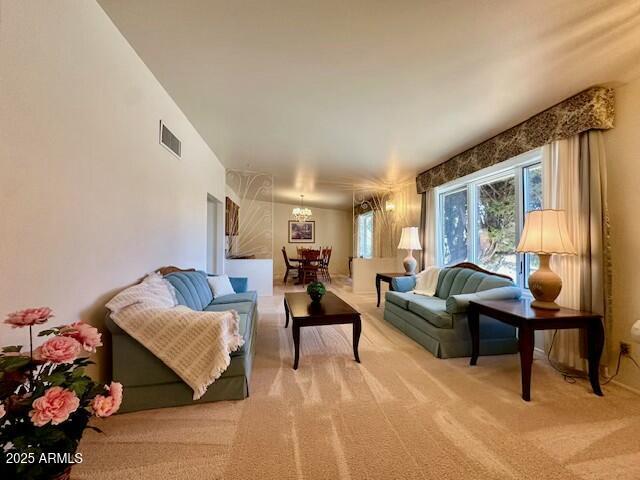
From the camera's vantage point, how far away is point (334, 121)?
3146 millimetres

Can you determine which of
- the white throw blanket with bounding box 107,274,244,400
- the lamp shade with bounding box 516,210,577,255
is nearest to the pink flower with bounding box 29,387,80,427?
the white throw blanket with bounding box 107,274,244,400

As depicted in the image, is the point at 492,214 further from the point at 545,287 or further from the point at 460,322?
the point at 460,322

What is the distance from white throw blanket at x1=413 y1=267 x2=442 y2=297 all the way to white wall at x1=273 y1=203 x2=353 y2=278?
226 inches

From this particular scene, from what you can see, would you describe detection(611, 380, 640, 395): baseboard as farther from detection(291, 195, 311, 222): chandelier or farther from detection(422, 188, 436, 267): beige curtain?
detection(291, 195, 311, 222): chandelier

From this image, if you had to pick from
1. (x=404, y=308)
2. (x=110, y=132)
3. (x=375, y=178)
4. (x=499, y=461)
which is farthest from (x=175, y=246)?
(x=375, y=178)

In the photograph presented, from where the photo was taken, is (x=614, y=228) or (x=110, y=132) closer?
(x=110, y=132)

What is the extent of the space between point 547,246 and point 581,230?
46 centimetres

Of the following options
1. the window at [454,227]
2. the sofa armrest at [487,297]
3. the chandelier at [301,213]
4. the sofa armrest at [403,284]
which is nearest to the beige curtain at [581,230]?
the sofa armrest at [487,297]

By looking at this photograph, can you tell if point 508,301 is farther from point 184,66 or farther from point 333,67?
point 184,66

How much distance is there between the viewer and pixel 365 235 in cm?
862

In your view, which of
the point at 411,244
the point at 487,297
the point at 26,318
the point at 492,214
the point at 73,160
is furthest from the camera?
the point at 411,244

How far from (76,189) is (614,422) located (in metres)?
3.63

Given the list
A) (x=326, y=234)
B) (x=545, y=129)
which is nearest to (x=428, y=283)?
(x=545, y=129)

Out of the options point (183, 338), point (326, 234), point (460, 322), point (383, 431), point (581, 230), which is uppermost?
point (326, 234)
